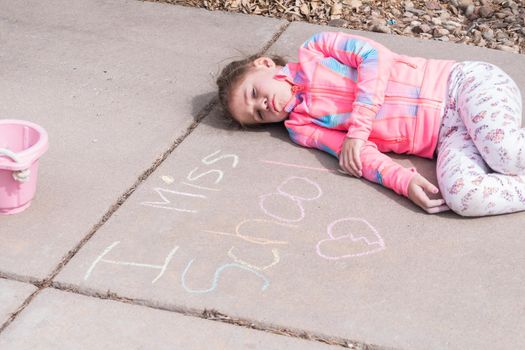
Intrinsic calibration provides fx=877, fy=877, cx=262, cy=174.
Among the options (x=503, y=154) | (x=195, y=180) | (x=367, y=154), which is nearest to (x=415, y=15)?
(x=367, y=154)

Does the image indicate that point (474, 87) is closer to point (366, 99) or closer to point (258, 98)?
point (366, 99)

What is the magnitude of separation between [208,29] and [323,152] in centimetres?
138

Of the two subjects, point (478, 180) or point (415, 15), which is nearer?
point (478, 180)

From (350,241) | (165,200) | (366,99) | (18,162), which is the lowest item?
(165,200)

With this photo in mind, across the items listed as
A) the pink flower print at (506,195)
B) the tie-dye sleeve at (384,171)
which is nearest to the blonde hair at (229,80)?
the tie-dye sleeve at (384,171)

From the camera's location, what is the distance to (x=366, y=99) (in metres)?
3.54

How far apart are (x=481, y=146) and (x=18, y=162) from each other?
5.58 feet

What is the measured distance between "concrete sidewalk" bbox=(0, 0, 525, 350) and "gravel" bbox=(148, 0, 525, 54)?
938 mm

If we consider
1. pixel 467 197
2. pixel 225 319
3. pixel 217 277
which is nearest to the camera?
pixel 225 319

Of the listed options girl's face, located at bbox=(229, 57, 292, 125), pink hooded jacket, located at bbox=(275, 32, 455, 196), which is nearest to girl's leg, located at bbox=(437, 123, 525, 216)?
pink hooded jacket, located at bbox=(275, 32, 455, 196)

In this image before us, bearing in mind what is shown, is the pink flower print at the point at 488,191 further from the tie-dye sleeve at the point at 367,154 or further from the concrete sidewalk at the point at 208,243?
the tie-dye sleeve at the point at 367,154

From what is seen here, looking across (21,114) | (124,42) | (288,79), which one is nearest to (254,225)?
(288,79)

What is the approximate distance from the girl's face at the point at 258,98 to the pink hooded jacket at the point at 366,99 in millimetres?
41

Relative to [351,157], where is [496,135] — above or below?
above
